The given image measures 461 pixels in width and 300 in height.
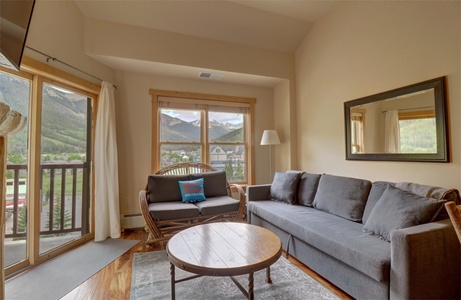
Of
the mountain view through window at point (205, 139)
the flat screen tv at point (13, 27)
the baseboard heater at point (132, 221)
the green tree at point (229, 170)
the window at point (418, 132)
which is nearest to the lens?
the flat screen tv at point (13, 27)

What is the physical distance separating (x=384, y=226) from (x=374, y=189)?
0.55 m

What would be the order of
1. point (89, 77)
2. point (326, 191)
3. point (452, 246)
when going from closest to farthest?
point (452, 246) < point (326, 191) < point (89, 77)

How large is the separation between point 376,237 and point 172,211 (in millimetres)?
2124

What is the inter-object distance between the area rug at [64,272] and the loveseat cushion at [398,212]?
2648 millimetres

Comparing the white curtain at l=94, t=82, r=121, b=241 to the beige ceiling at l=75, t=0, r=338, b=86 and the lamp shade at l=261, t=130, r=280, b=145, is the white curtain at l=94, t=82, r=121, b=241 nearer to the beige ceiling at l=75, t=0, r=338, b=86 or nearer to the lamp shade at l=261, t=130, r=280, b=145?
the beige ceiling at l=75, t=0, r=338, b=86

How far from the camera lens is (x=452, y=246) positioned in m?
1.45

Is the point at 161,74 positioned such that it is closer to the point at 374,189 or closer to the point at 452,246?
the point at 374,189

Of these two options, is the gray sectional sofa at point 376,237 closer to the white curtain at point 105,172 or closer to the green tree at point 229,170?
the green tree at point 229,170

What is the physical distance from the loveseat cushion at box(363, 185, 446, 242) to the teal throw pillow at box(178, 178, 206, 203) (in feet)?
6.78

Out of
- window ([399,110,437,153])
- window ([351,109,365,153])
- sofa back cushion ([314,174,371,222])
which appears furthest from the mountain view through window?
window ([399,110,437,153])

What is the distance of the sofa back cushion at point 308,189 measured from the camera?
282cm

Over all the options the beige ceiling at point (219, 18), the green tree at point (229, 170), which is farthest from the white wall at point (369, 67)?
the green tree at point (229, 170)

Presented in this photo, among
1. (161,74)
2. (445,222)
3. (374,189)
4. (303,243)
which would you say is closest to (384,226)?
(445,222)

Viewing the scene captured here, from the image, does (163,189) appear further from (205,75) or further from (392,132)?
(392,132)
